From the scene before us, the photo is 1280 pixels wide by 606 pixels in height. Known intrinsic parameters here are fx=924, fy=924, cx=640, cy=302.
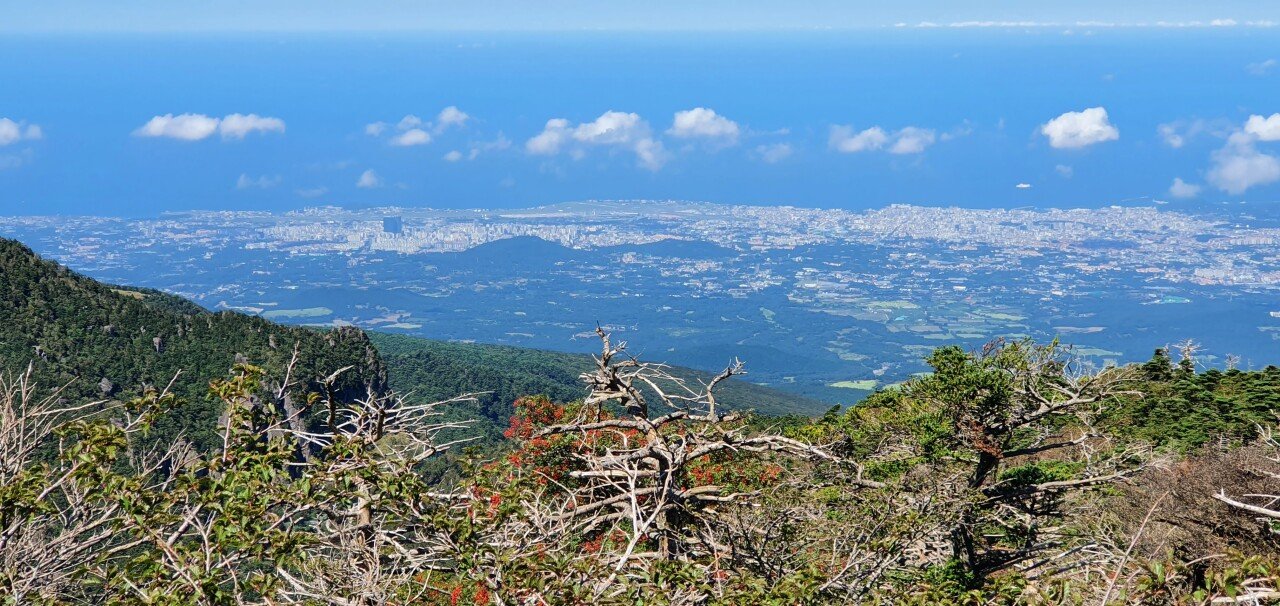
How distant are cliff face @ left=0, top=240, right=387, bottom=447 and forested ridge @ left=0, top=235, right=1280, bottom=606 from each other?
48673 mm

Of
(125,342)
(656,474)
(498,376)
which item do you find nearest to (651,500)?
(656,474)

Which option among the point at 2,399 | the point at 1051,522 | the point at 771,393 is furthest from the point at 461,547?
the point at 771,393

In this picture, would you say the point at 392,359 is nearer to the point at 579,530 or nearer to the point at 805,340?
the point at 579,530

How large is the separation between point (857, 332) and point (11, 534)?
19872 cm

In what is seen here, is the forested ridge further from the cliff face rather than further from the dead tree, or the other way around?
the cliff face

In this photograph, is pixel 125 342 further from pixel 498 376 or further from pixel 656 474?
pixel 656 474

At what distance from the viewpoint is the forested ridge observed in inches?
206

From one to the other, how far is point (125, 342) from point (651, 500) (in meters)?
65.6

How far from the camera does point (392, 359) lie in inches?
3649

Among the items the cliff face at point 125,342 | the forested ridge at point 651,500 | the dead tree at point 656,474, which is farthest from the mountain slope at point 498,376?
the dead tree at point 656,474

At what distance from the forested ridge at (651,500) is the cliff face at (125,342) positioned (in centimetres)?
4867

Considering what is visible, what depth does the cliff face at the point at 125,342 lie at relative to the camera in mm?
57188

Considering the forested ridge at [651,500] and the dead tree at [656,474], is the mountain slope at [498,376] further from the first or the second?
the dead tree at [656,474]

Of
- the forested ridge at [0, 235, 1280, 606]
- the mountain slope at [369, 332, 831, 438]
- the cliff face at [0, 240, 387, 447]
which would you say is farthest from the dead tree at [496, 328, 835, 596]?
the mountain slope at [369, 332, 831, 438]
